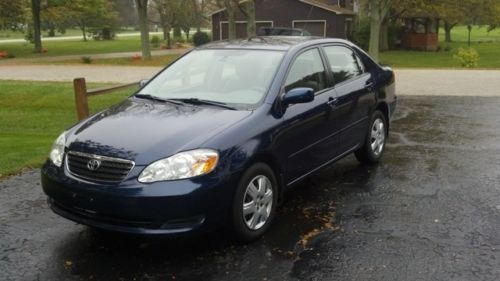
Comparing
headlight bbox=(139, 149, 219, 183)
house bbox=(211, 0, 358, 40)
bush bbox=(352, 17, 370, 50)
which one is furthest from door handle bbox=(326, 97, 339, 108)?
bush bbox=(352, 17, 370, 50)

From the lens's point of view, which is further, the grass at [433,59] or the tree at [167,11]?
the tree at [167,11]

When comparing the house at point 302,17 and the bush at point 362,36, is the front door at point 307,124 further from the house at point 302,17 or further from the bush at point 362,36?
the bush at point 362,36

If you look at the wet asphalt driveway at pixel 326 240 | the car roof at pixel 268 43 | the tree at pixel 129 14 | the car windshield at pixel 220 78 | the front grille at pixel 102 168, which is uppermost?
the tree at pixel 129 14

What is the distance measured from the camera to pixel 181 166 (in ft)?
12.8

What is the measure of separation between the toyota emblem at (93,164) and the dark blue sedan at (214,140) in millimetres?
13

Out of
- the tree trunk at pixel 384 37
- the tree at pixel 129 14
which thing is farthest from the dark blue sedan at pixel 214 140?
the tree at pixel 129 14

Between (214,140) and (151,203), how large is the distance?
678 mm

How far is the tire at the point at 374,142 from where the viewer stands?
6.56m

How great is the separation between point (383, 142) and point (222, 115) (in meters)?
3.13

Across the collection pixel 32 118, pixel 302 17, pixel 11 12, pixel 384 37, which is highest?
pixel 11 12

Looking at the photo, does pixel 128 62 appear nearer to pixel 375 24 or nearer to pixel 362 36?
pixel 375 24

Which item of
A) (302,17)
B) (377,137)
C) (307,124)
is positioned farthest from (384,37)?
(307,124)

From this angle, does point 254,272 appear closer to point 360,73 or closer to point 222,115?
point 222,115

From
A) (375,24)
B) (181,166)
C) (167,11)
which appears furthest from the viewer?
(167,11)
